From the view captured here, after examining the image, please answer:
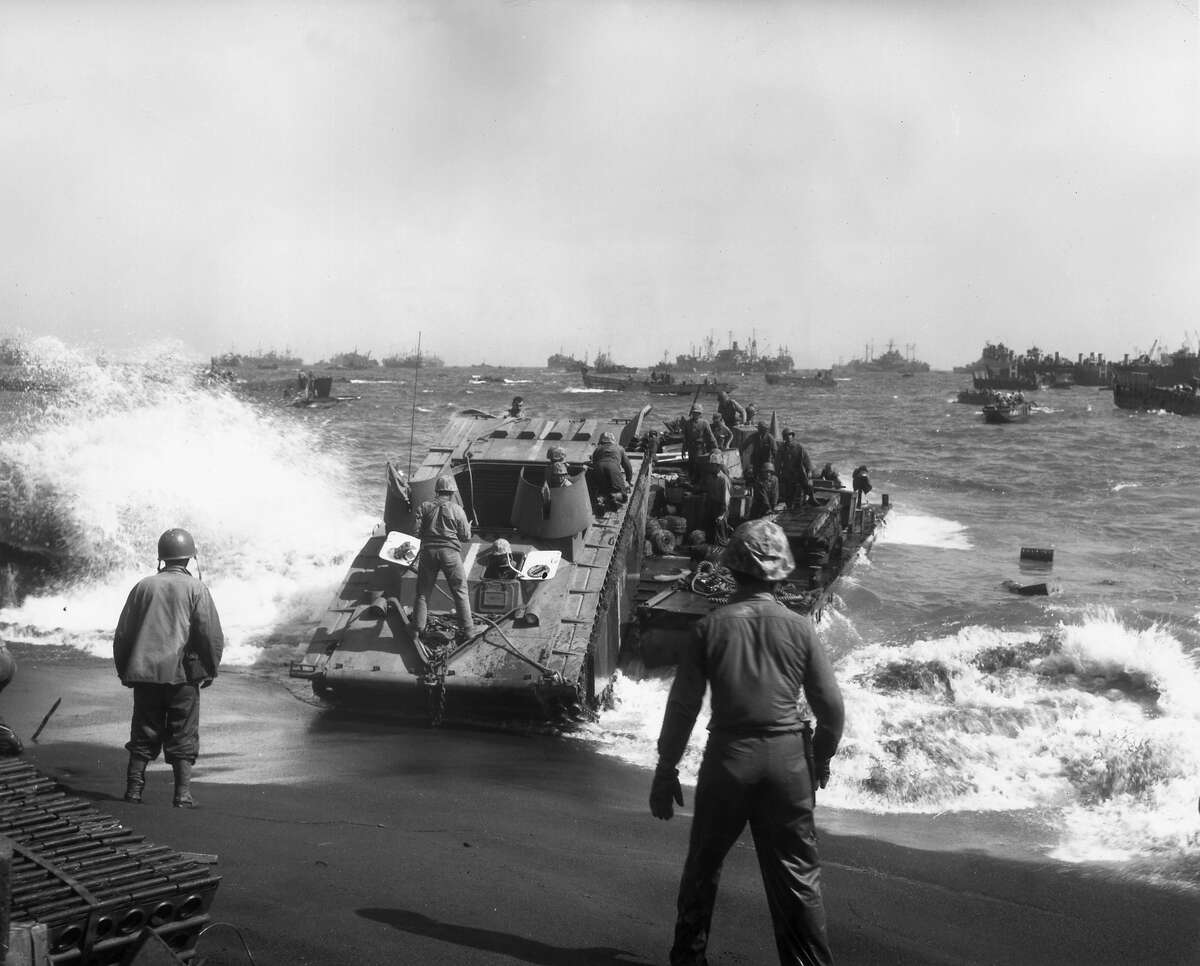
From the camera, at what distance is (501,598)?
10.9m

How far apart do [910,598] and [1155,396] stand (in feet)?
218

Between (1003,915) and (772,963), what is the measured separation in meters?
1.75

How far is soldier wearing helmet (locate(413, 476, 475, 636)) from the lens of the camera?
1023 cm

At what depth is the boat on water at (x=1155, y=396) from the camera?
72.9 m

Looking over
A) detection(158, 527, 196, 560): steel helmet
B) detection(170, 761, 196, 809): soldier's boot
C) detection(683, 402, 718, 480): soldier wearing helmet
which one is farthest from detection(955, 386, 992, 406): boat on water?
detection(170, 761, 196, 809): soldier's boot

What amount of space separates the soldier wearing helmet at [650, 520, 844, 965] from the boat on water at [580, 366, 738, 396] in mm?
71744

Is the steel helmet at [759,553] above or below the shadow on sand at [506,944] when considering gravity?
above

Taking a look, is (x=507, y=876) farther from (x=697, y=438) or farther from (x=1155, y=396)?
(x=1155, y=396)

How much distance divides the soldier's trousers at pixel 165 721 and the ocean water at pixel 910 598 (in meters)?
4.08

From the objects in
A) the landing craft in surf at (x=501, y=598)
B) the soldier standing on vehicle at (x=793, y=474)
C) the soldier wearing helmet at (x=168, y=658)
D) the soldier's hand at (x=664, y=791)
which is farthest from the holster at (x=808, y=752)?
the soldier standing on vehicle at (x=793, y=474)

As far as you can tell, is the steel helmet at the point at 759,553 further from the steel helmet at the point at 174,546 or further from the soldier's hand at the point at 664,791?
the steel helmet at the point at 174,546

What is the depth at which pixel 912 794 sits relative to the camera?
8.42 meters

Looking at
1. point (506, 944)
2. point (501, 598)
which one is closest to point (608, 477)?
point (501, 598)

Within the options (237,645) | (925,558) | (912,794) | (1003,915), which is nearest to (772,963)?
(1003,915)
